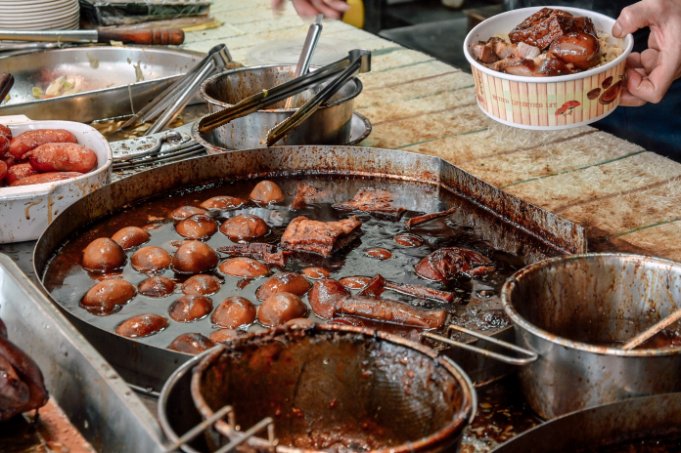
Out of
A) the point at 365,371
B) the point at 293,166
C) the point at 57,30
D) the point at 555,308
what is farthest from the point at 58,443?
the point at 57,30

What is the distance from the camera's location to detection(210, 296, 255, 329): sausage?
2.09 m

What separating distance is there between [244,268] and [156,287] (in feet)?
0.81

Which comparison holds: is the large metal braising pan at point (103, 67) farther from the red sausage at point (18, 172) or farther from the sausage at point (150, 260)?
the sausage at point (150, 260)

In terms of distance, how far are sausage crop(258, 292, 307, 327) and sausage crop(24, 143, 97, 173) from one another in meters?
0.95

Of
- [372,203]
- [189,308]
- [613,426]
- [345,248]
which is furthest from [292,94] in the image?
[613,426]

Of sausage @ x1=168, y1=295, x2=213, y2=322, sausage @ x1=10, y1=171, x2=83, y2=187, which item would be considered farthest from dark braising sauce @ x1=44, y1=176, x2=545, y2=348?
sausage @ x1=10, y1=171, x2=83, y2=187

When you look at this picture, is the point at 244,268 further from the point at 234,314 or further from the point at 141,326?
the point at 141,326

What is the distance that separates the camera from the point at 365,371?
1591 mm

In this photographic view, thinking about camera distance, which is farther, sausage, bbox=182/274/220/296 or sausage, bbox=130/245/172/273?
sausage, bbox=130/245/172/273

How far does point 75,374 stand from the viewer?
1.72m

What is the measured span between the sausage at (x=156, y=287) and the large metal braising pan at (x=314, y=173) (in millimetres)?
274

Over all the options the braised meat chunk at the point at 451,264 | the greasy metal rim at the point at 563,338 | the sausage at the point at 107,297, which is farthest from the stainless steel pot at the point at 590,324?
the sausage at the point at 107,297

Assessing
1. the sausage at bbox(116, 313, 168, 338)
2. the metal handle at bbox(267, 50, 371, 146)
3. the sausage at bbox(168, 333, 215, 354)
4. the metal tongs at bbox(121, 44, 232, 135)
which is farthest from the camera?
the metal tongs at bbox(121, 44, 232, 135)

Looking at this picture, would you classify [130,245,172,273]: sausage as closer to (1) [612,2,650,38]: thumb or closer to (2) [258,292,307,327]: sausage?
(2) [258,292,307,327]: sausage
